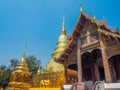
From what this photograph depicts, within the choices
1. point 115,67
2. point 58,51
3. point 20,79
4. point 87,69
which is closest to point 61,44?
point 58,51

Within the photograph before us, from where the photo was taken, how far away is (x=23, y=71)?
88.9ft

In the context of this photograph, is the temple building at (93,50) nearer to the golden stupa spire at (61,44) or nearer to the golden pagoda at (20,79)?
the golden pagoda at (20,79)

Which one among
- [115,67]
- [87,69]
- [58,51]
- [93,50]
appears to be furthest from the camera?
[58,51]

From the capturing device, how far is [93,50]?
12.0 meters

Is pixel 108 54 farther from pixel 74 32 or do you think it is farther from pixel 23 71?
pixel 23 71

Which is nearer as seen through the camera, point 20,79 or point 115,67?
point 115,67

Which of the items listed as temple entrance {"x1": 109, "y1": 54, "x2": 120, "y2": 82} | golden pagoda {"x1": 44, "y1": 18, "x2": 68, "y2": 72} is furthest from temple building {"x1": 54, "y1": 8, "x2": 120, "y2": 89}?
golden pagoda {"x1": 44, "y1": 18, "x2": 68, "y2": 72}

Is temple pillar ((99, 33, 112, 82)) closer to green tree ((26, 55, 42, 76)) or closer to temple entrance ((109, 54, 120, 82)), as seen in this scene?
temple entrance ((109, 54, 120, 82))

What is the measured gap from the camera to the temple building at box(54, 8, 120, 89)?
10.5 meters

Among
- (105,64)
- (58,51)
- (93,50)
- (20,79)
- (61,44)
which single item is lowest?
(20,79)

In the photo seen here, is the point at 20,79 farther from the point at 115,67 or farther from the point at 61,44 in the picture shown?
the point at 115,67

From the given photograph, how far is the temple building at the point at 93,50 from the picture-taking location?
34.6 ft

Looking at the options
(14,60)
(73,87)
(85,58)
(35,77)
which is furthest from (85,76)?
(14,60)

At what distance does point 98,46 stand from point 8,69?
34.1 meters
